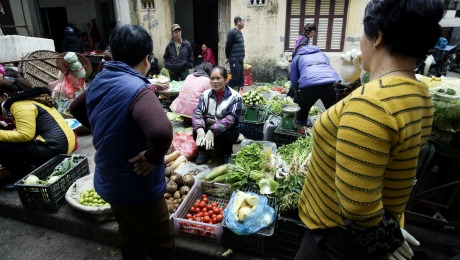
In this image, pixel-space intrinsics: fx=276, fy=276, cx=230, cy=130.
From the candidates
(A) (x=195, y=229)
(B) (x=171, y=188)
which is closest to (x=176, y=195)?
(B) (x=171, y=188)

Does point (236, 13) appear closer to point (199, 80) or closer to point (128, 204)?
point (199, 80)

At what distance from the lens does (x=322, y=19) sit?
32.0 feet

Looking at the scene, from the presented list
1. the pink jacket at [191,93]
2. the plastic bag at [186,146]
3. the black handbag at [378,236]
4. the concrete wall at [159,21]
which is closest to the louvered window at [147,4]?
the concrete wall at [159,21]

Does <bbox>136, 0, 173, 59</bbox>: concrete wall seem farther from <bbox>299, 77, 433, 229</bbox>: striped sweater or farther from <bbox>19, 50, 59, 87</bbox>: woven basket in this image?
<bbox>299, 77, 433, 229</bbox>: striped sweater

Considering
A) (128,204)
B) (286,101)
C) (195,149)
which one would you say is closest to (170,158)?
(195,149)

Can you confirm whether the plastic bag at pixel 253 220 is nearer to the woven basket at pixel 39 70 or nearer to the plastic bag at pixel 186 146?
the plastic bag at pixel 186 146

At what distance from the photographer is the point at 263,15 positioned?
980 centimetres

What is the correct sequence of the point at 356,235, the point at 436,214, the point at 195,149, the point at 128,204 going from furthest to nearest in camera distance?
the point at 195,149 → the point at 436,214 → the point at 128,204 → the point at 356,235

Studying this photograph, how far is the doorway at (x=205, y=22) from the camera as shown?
1324cm

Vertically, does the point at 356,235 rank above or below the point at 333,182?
below

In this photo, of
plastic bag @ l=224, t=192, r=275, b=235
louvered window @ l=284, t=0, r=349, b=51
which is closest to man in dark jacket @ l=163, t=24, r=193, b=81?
louvered window @ l=284, t=0, r=349, b=51

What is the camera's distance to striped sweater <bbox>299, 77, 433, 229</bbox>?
Answer: 0.91 metres

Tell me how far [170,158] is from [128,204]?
86.6 inches

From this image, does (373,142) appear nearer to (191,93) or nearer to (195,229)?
Result: (195,229)
